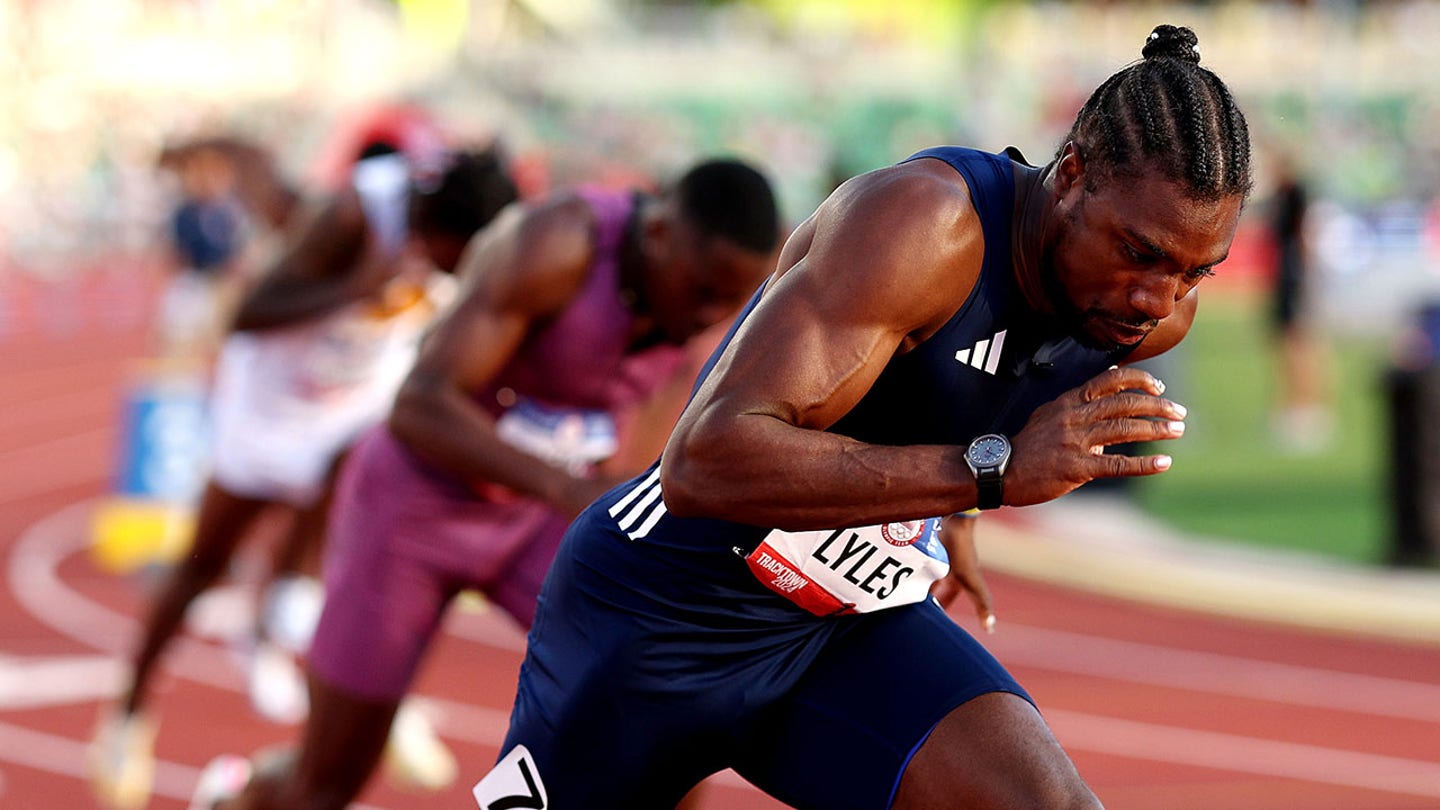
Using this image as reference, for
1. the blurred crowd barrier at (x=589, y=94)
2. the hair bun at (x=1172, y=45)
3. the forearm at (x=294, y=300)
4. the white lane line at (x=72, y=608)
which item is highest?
the hair bun at (x=1172, y=45)

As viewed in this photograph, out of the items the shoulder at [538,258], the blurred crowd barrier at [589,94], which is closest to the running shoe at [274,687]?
the shoulder at [538,258]

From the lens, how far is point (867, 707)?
3.18 m

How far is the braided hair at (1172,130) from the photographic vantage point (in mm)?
2654

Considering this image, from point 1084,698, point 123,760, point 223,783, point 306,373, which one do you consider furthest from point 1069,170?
point 1084,698

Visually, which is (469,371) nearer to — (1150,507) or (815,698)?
(815,698)

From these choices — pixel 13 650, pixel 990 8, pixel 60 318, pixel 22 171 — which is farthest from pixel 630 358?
pixel 990 8

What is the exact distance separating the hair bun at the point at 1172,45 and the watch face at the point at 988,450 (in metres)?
0.66

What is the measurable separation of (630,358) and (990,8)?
55.8 meters

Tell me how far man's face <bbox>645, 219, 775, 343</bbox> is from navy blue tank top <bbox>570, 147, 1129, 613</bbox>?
100 cm

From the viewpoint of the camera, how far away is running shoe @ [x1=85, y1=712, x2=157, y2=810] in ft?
20.3

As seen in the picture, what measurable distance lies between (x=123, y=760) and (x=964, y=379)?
13.8ft

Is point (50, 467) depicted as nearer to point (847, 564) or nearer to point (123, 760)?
point (123, 760)

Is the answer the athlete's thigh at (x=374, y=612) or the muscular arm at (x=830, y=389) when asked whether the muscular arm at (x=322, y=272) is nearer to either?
the athlete's thigh at (x=374, y=612)

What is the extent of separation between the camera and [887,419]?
9.70 ft
